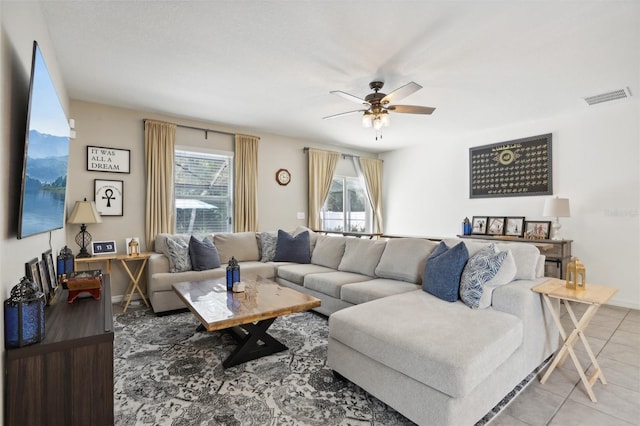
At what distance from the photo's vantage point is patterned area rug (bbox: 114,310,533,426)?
177 centimetres

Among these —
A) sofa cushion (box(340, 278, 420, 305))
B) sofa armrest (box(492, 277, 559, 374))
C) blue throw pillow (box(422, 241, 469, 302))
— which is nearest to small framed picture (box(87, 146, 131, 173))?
sofa cushion (box(340, 278, 420, 305))

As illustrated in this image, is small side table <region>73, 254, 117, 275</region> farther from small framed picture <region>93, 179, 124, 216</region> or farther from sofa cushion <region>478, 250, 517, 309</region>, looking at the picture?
sofa cushion <region>478, 250, 517, 309</region>

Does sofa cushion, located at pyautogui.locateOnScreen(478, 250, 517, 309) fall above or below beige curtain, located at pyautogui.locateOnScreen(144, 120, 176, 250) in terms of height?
below

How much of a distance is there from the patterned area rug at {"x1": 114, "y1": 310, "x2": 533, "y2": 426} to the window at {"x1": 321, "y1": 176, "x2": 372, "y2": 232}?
372 centimetres

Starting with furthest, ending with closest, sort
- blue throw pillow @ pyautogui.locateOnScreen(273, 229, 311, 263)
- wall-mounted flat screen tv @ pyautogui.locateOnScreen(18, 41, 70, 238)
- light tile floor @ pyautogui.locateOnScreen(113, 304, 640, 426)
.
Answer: blue throw pillow @ pyautogui.locateOnScreen(273, 229, 311, 263) < light tile floor @ pyautogui.locateOnScreen(113, 304, 640, 426) < wall-mounted flat screen tv @ pyautogui.locateOnScreen(18, 41, 70, 238)

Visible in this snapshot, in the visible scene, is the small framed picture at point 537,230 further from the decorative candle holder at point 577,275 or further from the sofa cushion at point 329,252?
the sofa cushion at point 329,252

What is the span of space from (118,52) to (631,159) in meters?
5.86

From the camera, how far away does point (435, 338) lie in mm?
1681

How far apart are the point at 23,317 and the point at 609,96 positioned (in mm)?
5487

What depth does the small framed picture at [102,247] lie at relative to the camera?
3.84 m

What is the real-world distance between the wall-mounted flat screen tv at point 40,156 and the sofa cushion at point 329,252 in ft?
9.47

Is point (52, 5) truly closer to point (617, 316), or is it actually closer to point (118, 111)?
point (118, 111)

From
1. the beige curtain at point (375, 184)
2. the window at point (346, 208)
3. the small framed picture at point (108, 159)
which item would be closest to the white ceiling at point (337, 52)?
the small framed picture at point (108, 159)

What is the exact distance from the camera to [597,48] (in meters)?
2.60
